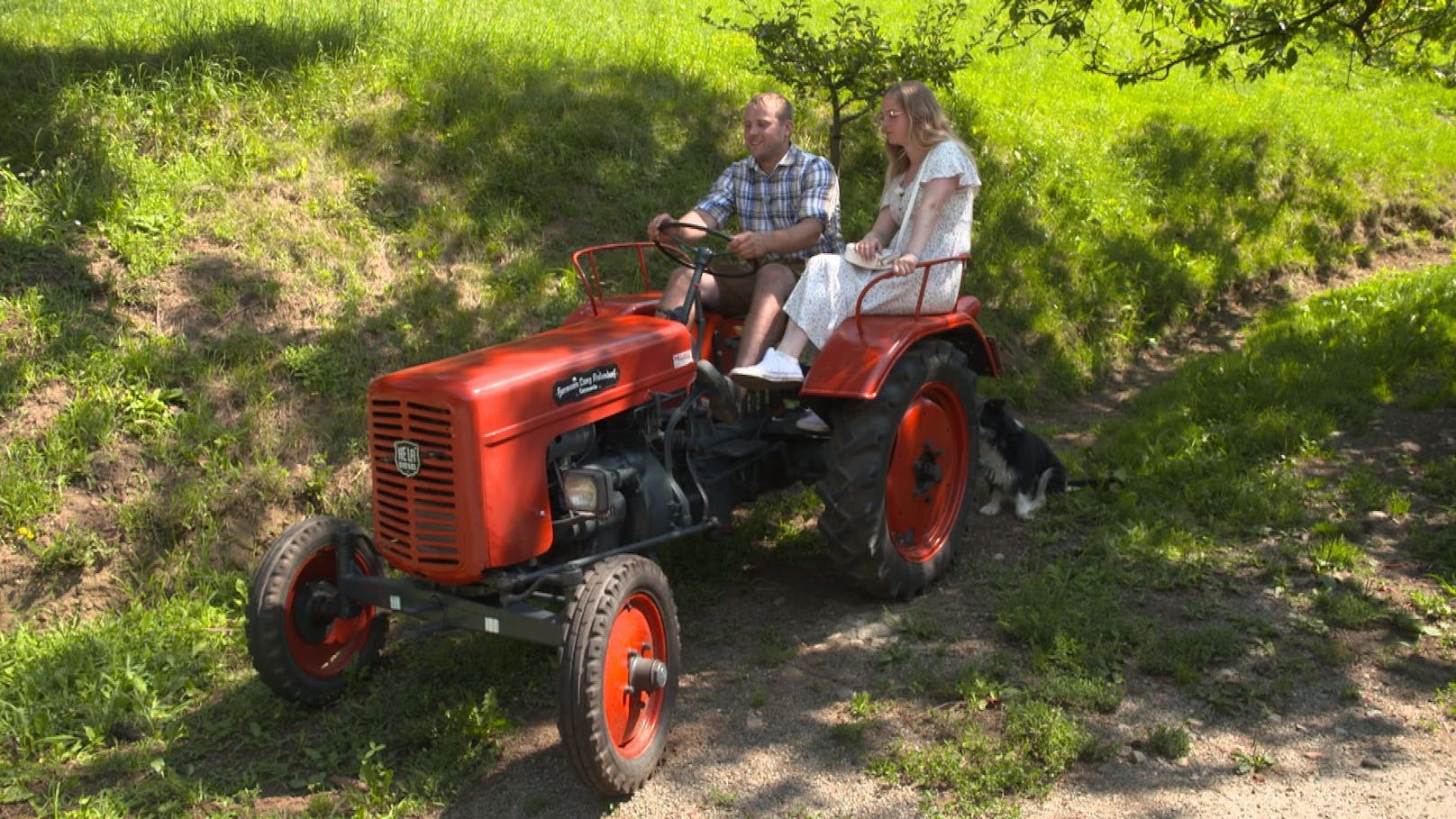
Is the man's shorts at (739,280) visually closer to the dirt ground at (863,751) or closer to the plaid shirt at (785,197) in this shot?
the plaid shirt at (785,197)

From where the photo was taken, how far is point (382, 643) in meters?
4.90

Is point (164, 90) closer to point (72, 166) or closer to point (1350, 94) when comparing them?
point (72, 166)

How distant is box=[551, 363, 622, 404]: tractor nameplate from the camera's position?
4.39m

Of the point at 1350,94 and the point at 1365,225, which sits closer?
the point at 1365,225

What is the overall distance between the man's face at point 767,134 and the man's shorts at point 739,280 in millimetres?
497

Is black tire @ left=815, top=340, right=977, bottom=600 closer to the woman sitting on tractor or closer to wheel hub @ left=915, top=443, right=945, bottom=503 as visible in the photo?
wheel hub @ left=915, top=443, right=945, bottom=503

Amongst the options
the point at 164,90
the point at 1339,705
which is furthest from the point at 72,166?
the point at 1339,705

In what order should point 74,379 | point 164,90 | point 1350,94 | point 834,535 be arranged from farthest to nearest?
1. point 1350,94
2. point 164,90
3. point 74,379
4. point 834,535

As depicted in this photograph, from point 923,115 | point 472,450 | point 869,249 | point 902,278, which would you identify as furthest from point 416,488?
point 923,115

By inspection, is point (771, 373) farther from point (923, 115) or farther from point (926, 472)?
point (923, 115)

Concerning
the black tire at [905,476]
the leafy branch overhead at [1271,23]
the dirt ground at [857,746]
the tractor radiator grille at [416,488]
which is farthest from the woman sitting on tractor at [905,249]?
the leafy branch overhead at [1271,23]

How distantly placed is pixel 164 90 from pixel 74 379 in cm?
224

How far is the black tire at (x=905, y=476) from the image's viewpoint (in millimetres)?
5121

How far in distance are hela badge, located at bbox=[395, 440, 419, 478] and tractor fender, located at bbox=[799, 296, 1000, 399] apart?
1578 millimetres
